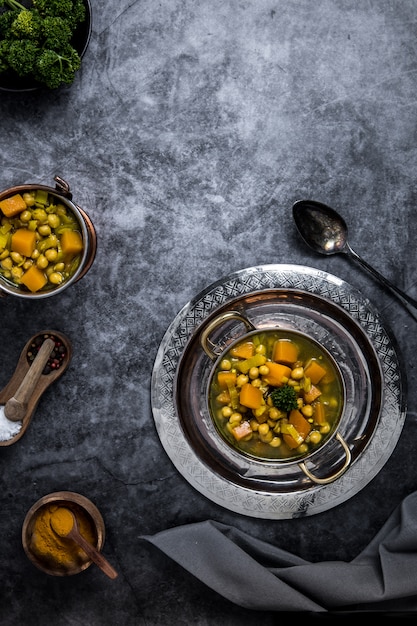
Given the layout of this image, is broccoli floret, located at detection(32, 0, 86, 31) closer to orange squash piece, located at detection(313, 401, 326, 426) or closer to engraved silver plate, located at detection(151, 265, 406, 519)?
engraved silver plate, located at detection(151, 265, 406, 519)

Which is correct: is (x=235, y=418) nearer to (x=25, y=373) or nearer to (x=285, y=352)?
(x=285, y=352)

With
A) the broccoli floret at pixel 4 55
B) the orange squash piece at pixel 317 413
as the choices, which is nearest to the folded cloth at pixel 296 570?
the orange squash piece at pixel 317 413

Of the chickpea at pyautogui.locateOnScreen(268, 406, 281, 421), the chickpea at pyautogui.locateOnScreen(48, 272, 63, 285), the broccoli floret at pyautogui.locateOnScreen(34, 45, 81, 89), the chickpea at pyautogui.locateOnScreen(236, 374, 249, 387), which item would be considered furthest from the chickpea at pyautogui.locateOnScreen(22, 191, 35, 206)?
the chickpea at pyautogui.locateOnScreen(268, 406, 281, 421)

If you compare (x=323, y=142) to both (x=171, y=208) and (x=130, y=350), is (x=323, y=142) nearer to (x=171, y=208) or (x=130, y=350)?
(x=171, y=208)

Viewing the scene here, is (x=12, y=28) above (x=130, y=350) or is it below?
above

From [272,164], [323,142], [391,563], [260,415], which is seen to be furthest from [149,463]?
[323,142]

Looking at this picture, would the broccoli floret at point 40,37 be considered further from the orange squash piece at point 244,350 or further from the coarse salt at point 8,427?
the coarse salt at point 8,427

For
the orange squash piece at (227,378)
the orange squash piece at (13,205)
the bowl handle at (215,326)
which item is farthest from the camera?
the orange squash piece at (227,378)

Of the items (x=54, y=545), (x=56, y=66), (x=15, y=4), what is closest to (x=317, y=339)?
(x=54, y=545)
